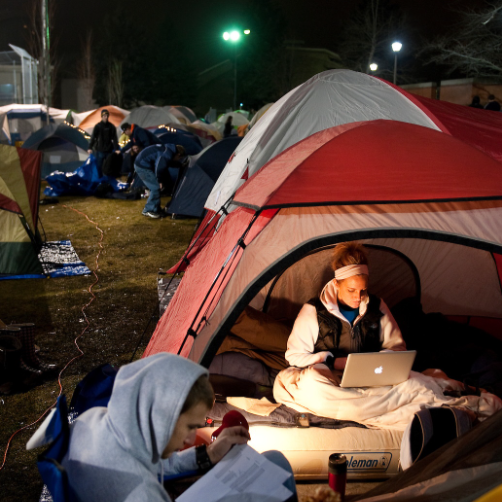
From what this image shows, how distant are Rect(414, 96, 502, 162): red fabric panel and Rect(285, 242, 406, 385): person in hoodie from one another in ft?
3.68

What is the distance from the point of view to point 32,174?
734 cm

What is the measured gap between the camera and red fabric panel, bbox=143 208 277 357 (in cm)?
326

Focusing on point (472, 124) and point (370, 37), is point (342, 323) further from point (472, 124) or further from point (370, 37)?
point (370, 37)

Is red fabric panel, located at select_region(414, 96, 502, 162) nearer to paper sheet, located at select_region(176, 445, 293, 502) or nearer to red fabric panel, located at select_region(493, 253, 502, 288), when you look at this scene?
red fabric panel, located at select_region(493, 253, 502, 288)

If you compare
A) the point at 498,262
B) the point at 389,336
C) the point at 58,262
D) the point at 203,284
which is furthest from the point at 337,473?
the point at 58,262

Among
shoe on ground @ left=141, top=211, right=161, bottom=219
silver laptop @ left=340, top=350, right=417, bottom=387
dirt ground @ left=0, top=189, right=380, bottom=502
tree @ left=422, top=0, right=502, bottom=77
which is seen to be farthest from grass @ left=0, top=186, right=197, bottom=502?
tree @ left=422, top=0, right=502, bottom=77

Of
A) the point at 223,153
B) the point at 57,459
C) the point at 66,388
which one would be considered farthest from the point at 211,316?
the point at 223,153

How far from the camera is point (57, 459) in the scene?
1.63 m

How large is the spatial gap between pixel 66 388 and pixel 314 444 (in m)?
1.84

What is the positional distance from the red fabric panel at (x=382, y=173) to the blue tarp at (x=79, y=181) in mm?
10053

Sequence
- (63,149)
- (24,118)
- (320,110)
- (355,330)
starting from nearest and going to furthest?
1. (355,330)
2. (320,110)
3. (63,149)
4. (24,118)

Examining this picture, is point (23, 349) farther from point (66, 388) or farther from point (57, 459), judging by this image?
point (57, 459)

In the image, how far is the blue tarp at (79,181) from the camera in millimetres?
12453

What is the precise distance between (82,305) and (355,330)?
313 centimetres
